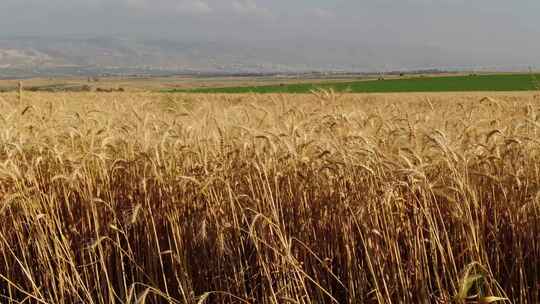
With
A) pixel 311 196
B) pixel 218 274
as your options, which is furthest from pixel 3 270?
pixel 311 196

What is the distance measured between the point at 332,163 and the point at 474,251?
0.87 meters

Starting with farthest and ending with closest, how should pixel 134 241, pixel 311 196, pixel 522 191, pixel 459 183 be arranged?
pixel 134 241 < pixel 311 196 < pixel 522 191 < pixel 459 183

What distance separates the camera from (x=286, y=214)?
11.3ft

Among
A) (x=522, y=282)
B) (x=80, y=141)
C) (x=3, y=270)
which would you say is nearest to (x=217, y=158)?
(x=80, y=141)

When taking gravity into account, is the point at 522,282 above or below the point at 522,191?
below

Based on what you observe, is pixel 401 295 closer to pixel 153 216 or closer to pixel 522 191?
pixel 522 191

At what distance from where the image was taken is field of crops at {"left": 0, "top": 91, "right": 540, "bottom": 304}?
2990 mm

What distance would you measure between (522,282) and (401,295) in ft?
1.95

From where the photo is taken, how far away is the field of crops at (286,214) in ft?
9.81

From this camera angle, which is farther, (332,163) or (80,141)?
(80,141)

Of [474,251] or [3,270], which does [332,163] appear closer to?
[474,251]

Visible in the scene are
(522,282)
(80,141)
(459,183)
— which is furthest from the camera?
(80,141)

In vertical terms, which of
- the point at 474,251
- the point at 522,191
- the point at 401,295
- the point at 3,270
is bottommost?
the point at 3,270

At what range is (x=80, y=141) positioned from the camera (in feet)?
14.5
